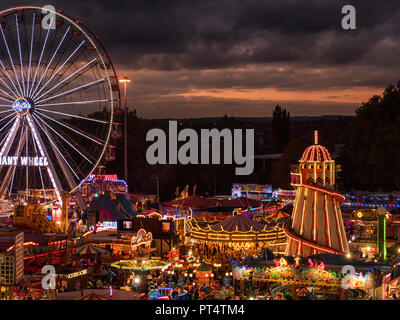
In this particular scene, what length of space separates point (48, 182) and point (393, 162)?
24822 mm

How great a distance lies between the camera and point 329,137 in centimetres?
9094

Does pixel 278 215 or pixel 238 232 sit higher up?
pixel 238 232

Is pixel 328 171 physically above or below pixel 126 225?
above

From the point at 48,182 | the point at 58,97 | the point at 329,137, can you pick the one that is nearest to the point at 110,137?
the point at 58,97

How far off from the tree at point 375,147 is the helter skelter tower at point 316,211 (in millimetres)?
27569

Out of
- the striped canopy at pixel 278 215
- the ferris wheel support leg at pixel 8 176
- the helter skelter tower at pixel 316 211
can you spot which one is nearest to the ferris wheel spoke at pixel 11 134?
the ferris wheel support leg at pixel 8 176


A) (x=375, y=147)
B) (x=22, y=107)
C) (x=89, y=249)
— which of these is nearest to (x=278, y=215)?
(x=89, y=249)

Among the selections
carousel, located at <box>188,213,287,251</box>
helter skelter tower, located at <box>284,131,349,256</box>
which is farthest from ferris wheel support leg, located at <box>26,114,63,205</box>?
helter skelter tower, located at <box>284,131,349,256</box>

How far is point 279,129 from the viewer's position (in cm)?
7225

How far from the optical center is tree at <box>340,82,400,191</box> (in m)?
46.8

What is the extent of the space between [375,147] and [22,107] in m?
26.6

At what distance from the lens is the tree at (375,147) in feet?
153

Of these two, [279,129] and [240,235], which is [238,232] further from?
[279,129]
